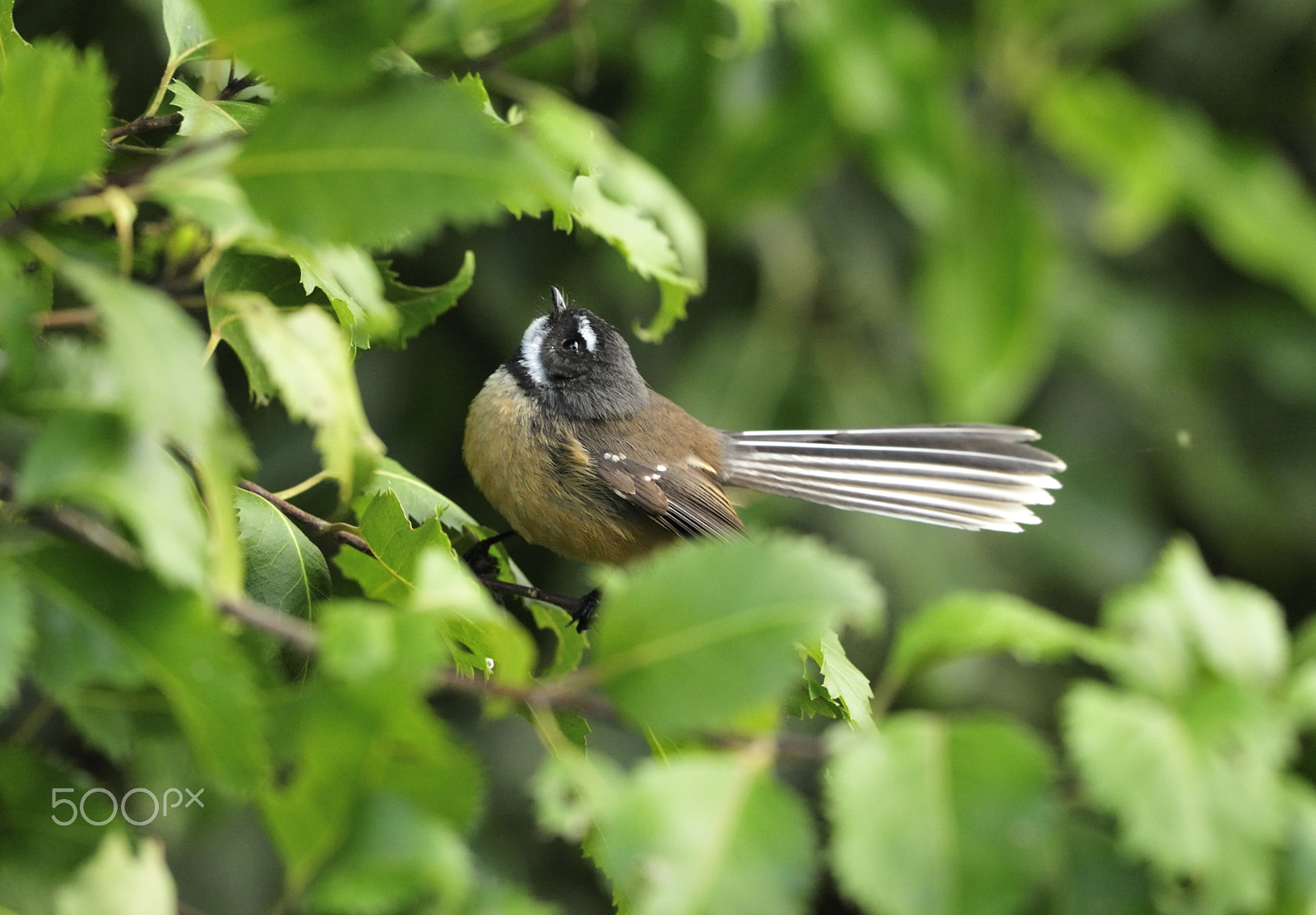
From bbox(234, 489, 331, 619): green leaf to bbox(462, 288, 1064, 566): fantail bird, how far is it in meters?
1.24

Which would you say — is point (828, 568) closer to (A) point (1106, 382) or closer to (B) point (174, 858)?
(B) point (174, 858)

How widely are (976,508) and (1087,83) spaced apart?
1958mm

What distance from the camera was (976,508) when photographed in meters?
2.94

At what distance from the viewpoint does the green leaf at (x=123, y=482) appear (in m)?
0.92

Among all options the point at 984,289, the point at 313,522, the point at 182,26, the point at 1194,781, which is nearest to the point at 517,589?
the point at 313,522

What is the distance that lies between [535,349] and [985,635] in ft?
7.74

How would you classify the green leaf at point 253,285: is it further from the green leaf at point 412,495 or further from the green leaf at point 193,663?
the green leaf at point 193,663

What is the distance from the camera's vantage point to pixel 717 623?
1034 millimetres

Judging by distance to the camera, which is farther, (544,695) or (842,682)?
(842,682)

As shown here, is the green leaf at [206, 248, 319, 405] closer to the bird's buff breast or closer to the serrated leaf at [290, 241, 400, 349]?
the serrated leaf at [290, 241, 400, 349]

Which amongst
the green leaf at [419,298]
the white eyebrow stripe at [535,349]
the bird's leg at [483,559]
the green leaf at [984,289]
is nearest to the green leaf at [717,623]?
the green leaf at [419,298]

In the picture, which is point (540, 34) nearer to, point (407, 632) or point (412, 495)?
point (412, 495)

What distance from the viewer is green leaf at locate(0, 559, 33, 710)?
3.11 feet

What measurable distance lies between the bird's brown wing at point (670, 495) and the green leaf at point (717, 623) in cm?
192
